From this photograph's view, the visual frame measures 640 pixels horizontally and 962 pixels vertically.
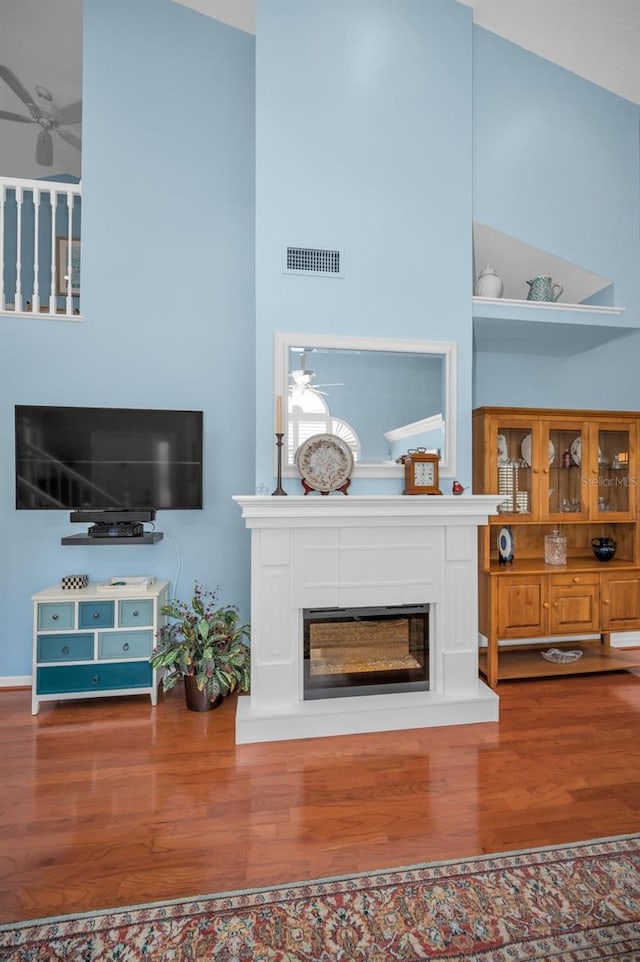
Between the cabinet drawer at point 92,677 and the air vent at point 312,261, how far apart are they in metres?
2.55

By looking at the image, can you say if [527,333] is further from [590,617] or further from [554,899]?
[554,899]

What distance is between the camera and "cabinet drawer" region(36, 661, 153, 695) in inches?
108

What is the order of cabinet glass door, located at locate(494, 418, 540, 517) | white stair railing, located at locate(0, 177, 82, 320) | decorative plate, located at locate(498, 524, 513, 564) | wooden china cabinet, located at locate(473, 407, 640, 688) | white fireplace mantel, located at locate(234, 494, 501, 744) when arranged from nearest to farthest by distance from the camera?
white fireplace mantel, located at locate(234, 494, 501, 744)
white stair railing, located at locate(0, 177, 82, 320)
wooden china cabinet, located at locate(473, 407, 640, 688)
cabinet glass door, located at locate(494, 418, 540, 517)
decorative plate, located at locate(498, 524, 513, 564)

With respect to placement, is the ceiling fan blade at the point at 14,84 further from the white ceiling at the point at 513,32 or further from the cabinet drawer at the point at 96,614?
the cabinet drawer at the point at 96,614

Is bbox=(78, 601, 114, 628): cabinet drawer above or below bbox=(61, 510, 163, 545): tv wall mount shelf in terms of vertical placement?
below

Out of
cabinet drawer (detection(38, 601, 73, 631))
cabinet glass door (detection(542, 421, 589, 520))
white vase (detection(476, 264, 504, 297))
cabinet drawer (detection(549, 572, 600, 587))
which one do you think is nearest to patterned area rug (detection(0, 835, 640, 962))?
cabinet drawer (detection(38, 601, 73, 631))

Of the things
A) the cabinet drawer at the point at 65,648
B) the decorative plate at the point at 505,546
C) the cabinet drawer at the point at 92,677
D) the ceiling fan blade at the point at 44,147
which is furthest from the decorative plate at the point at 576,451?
the ceiling fan blade at the point at 44,147

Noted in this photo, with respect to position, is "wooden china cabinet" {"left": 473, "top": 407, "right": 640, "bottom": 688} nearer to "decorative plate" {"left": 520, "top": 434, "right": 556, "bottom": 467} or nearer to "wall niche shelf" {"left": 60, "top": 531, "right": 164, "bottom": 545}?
"decorative plate" {"left": 520, "top": 434, "right": 556, "bottom": 467}

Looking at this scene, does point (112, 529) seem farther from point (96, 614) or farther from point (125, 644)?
point (125, 644)

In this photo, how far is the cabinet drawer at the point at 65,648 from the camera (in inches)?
108

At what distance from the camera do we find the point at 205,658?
9.06 ft

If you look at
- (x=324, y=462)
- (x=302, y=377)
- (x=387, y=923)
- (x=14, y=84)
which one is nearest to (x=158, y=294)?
(x=302, y=377)

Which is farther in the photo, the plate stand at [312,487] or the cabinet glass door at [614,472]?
the cabinet glass door at [614,472]

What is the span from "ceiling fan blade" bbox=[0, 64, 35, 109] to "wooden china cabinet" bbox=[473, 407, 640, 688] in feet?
13.5
